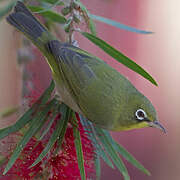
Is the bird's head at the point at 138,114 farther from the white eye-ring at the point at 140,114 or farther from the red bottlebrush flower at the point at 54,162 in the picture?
the red bottlebrush flower at the point at 54,162

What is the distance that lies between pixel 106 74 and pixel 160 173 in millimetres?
2202

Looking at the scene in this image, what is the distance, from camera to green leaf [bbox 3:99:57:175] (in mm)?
1158

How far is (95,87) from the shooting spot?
4.76 ft

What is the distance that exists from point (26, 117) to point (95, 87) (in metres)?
0.33

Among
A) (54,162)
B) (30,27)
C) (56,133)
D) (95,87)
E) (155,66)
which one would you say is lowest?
(54,162)

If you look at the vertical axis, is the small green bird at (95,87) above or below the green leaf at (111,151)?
above

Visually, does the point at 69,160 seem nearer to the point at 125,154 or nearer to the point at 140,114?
the point at 125,154

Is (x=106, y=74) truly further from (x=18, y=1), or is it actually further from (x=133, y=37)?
(x=133, y=37)

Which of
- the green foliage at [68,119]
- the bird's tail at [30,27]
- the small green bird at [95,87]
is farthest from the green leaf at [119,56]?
the bird's tail at [30,27]

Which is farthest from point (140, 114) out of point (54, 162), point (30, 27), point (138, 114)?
point (30, 27)

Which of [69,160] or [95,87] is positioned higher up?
[95,87]

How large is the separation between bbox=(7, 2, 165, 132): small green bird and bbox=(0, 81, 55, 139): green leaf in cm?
7

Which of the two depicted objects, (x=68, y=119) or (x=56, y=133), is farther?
(x=68, y=119)

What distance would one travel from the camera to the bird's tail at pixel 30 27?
145cm
